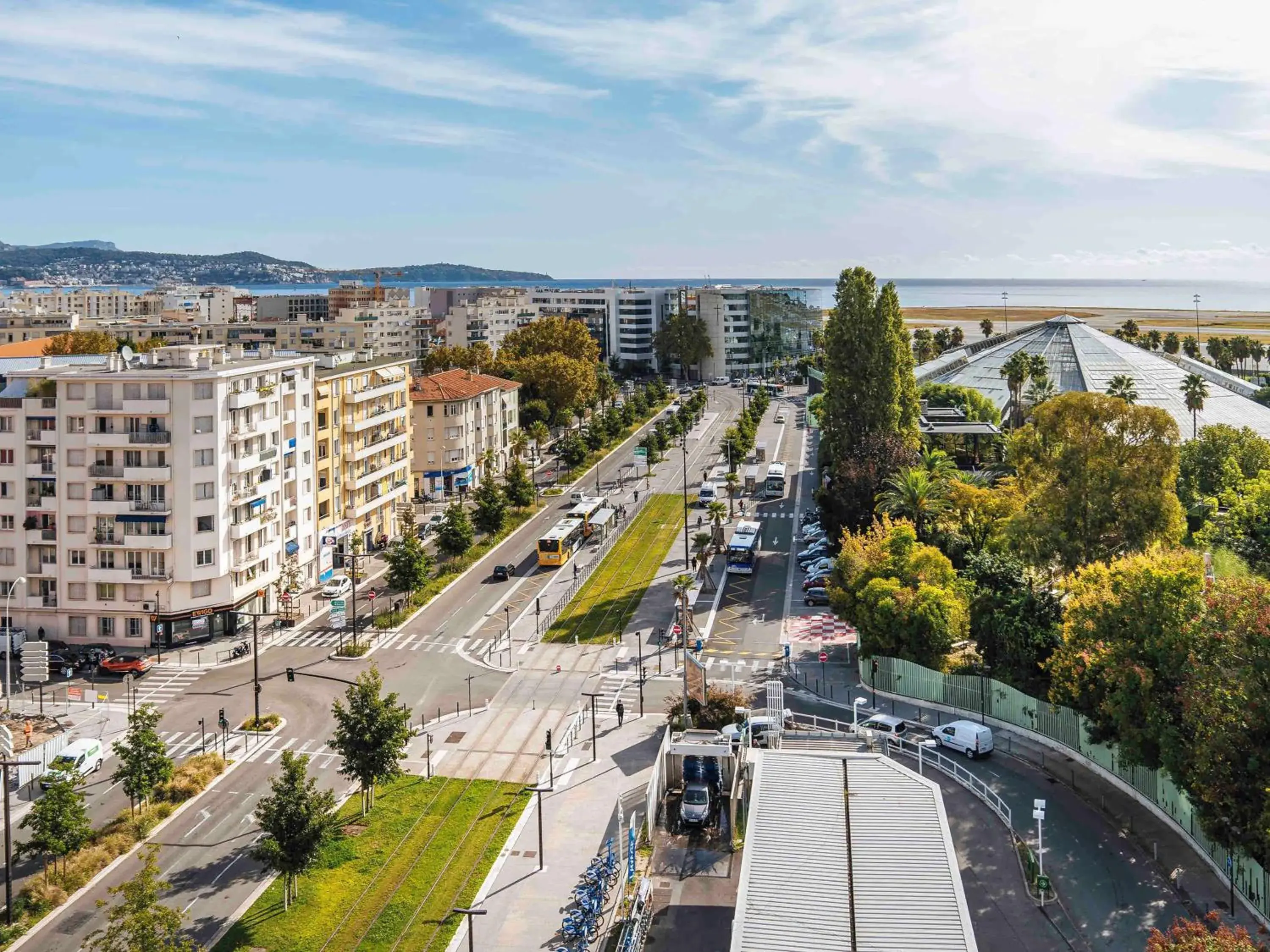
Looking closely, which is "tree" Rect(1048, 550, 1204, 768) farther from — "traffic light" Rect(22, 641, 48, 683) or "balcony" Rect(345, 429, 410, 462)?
"balcony" Rect(345, 429, 410, 462)

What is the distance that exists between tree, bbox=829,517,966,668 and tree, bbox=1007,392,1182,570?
5.39m

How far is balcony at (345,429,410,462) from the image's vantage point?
8544 centimetres

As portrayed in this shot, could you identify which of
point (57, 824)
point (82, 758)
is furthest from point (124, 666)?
point (57, 824)

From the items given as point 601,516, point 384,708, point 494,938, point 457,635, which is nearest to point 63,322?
point 601,516

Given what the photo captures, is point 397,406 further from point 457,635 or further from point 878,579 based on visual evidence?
point 878,579

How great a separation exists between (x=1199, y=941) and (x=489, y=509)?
69.6 m

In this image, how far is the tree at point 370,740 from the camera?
141 ft

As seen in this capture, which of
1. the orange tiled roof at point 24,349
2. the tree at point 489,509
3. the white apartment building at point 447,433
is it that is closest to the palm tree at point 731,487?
the tree at point 489,509

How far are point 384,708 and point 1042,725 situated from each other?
89.7ft

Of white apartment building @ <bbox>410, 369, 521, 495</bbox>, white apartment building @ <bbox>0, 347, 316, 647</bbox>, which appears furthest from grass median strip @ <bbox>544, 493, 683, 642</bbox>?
white apartment building @ <bbox>0, 347, 316, 647</bbox>

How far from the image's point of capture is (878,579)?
181ft

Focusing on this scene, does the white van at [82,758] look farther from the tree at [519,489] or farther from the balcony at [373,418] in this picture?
the tree at [519,489]

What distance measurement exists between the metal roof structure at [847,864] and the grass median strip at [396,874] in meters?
11.3

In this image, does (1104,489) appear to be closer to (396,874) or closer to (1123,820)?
(1123,820)
